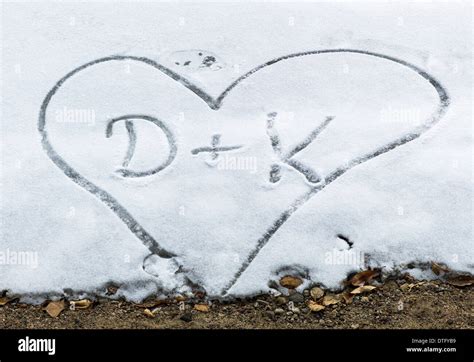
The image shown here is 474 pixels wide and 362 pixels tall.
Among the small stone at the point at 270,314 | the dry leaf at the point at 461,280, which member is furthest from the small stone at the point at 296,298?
the dry leaf at the point at 461,280

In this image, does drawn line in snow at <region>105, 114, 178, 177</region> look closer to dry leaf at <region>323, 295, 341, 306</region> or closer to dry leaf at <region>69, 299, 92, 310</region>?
dry leaf at <region>69, 299, 92, 310</region>

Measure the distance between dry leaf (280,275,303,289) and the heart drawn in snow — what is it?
19 centimetres

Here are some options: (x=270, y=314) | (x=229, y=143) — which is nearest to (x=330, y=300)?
(x=270, y=314)

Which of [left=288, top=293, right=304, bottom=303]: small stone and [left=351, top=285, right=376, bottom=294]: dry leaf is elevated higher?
[left=351, top=285, right=376, bottom=294]: dry leaf

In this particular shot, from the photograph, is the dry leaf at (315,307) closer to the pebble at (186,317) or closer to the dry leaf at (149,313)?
the pebble at (186,317)

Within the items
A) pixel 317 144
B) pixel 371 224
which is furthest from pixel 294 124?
pixel 371 224

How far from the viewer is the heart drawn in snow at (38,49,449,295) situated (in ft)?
12.1

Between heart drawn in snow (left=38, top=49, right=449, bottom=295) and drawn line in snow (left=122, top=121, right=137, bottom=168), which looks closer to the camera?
heart drawn in snow (left=38, top=49, right=449, bottom=295)

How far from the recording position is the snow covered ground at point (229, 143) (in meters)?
3.63

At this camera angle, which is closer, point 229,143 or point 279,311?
point 279,311

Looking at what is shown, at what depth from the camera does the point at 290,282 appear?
3.54m

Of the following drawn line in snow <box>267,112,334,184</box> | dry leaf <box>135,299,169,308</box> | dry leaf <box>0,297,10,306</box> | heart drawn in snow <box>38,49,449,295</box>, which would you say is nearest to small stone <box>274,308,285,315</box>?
heart drawn in snow <box>38,49,449,295</box>

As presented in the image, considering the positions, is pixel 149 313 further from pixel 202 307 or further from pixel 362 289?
pixel 362 289

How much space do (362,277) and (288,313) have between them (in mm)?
401
